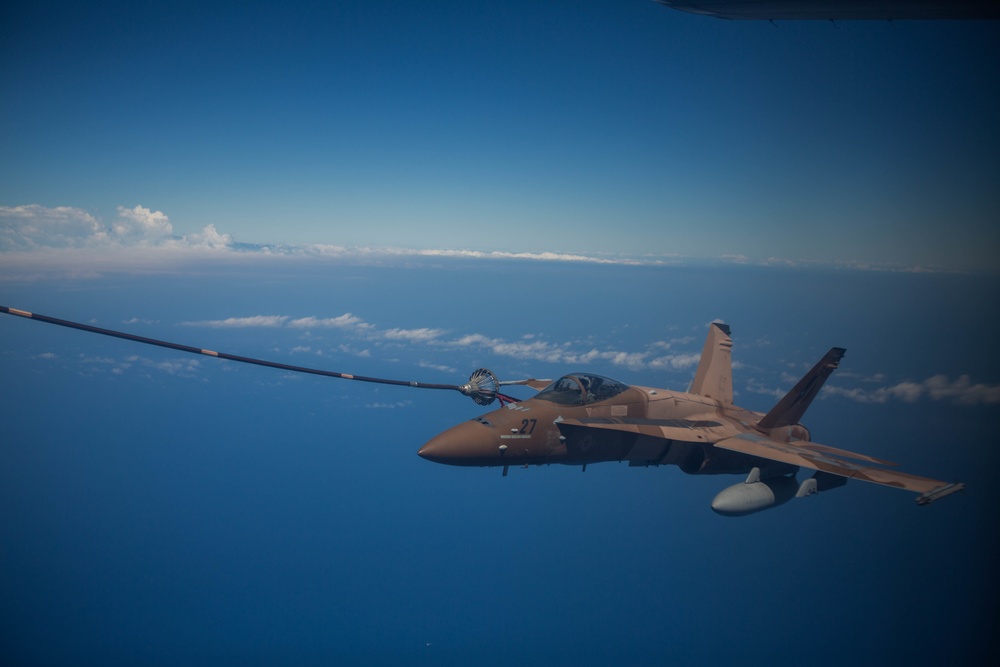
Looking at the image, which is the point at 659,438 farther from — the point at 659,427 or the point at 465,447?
the point at 465,447

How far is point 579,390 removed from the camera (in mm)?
8547

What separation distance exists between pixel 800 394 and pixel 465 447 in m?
7.86

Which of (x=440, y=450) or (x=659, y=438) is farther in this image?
(x=659, y=438)

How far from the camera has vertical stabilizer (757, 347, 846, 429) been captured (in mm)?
9766

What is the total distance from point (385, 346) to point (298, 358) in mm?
7198

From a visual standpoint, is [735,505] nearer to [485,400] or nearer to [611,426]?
[611,426]

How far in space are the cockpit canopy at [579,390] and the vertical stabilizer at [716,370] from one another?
167 inches

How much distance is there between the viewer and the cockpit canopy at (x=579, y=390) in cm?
843

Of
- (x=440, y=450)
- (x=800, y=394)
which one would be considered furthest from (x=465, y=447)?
(x=800, y=394)

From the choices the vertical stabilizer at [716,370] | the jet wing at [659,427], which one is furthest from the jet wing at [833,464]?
the vertical stabilizer at [716,370]

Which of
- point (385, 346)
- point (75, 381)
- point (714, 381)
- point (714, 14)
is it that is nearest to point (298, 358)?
point (385, 346)

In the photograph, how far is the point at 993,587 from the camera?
10.3 metres

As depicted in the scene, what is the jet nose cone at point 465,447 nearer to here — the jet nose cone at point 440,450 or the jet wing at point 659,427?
the jet nose cone at point 440,450

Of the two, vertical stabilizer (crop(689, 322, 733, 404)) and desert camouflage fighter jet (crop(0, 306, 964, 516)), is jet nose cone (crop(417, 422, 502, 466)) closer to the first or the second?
desert camouflage fighter jet (crop(0, 306, 964, 516))
